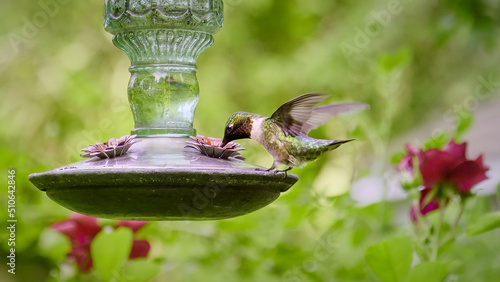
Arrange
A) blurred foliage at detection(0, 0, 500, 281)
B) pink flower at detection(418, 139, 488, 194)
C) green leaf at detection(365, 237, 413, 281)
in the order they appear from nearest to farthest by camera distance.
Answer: green leaf at detection(365, 237, 413, 281)
pink flower at detection(418, 139, 488, 194)
blurred foliage at detection(0, 0, 500, 281)

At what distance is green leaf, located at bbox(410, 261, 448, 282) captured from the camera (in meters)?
1.17

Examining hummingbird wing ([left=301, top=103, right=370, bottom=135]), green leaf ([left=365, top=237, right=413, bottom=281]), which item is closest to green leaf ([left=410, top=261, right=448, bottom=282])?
green leaf ([left=365, top=237, right=413, bottom=281])

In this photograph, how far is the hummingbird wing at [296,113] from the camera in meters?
1.14

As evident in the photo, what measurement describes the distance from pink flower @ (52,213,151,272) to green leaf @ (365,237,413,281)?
73 centimetres

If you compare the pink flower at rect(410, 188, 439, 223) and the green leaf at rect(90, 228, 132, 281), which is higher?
the pink flower at rect(410, 188, 439, 223)

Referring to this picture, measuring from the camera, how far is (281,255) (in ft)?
5.55

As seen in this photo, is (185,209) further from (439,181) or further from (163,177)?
(439,181)

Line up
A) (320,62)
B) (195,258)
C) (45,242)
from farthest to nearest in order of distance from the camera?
(320,62), (195,258), (45,242)

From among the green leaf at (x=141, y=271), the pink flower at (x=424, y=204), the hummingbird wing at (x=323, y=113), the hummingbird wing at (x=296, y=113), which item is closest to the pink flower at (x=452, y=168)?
the pink flower at (x=424, y=204)

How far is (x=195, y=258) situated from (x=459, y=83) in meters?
4.10

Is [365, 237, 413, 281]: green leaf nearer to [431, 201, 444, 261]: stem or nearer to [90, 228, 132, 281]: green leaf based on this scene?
[431, 201, 444, 261]: stem

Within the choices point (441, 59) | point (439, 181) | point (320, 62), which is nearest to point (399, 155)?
point (439, 181)

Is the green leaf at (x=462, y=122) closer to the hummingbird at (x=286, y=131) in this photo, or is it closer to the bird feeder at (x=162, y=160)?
the hummingbird at (x=286, y=131)

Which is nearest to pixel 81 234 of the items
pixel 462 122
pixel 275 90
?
pixel 462 122
